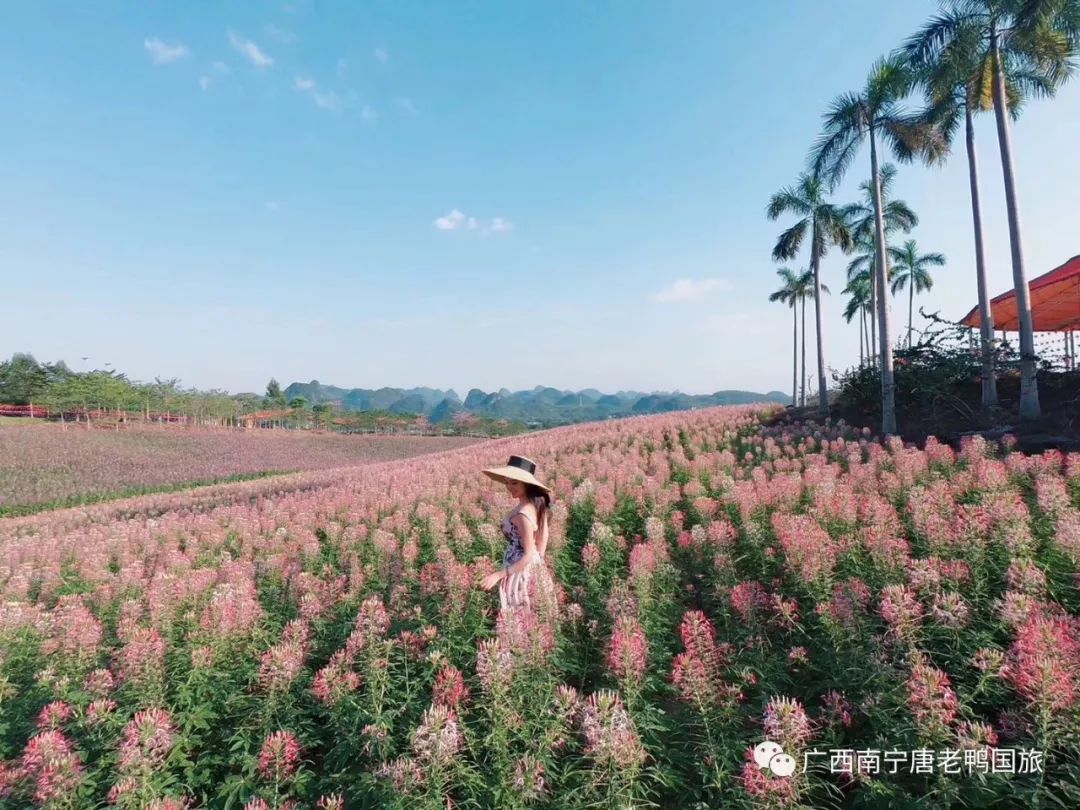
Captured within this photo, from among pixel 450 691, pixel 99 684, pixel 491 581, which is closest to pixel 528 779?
pixel 450 691

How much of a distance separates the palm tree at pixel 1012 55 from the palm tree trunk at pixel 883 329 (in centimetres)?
252

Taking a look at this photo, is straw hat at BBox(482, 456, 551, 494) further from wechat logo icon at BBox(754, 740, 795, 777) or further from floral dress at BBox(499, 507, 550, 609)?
wechat logo icon at BBox(754, 740, 795, 777)

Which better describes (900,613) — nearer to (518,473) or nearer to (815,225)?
(518,473)

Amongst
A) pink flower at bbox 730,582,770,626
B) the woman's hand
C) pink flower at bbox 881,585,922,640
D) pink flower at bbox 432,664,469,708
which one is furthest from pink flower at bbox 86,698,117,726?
pink flower at bbox 881,585,922,640

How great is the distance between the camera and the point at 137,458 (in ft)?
95.6

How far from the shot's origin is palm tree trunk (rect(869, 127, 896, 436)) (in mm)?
13555

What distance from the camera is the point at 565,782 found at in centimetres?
279

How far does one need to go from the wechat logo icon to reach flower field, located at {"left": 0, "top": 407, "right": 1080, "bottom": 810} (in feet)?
0.04

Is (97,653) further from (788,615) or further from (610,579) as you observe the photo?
(788,615)

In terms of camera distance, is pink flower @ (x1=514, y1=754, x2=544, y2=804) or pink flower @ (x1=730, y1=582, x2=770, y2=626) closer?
pink flower @ (x1=514, y1=754, x2=544, y2=804)

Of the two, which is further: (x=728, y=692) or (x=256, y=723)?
(x=256, y=723)

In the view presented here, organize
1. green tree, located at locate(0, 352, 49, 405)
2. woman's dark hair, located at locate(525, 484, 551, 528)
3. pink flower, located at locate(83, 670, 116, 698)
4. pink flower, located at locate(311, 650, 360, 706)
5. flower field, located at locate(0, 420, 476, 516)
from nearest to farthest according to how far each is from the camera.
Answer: pink flower, located at locate(311, 650, 360, 706)
pink flower, located at locate(83, 670, 116, 698)
woman's dark hair, located at locate(525, 484, 551, 528)
flower field, located at locate(0, 420, 476, 516)
green tree, located at locate(0, 352, 49, 405)

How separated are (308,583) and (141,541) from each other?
200 inches

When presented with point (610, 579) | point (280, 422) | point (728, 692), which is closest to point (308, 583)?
point (610, 579)
